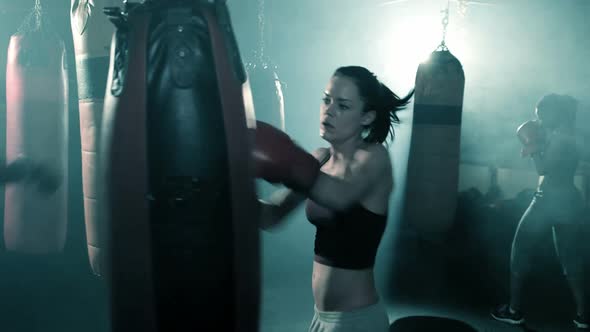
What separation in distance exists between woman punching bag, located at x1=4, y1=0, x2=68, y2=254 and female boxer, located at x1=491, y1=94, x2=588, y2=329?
2.95m

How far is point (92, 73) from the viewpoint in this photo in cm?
206

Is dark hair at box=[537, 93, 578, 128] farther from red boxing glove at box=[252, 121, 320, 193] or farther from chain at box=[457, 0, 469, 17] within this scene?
chain at box=[457, 0, 469, 17]

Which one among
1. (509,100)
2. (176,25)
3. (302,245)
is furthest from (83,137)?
(509,100)

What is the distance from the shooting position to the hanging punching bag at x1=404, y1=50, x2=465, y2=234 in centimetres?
293

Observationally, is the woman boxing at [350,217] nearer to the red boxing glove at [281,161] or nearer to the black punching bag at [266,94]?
the red boxing glove at [281,161]

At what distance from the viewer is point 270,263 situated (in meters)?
5.39

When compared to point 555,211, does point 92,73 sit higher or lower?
higher

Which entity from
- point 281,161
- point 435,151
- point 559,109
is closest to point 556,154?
point 559,109

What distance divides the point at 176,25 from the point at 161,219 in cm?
37

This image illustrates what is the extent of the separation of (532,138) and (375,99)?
8.58 feet

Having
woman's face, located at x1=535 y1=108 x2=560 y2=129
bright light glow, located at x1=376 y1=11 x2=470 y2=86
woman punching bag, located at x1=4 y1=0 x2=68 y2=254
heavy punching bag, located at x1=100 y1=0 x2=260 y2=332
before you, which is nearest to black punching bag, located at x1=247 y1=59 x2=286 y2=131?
woman punching bag, located at x1=4 y1=0 x2=68 y2=254

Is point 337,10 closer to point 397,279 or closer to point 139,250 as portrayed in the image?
point 397,279

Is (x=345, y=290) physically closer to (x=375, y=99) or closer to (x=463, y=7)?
(x=375, y=99)

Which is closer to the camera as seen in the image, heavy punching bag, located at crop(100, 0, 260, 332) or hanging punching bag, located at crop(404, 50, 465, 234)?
heavy punching bag, located at crop(100, 0, 260, 332)
